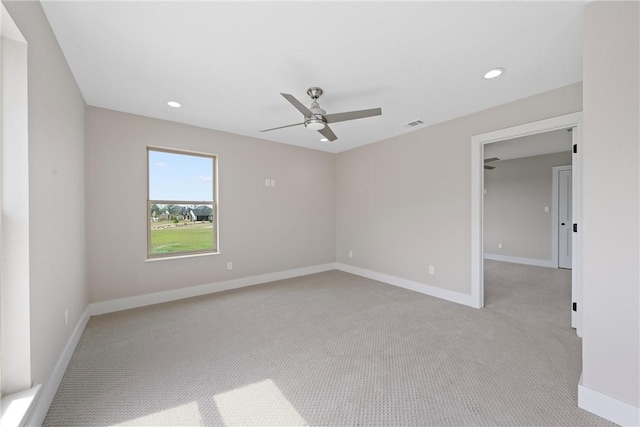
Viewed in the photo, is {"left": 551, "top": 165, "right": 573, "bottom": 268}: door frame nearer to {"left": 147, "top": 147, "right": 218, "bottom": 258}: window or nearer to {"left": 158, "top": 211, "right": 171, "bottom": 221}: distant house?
{"left": 147, "top": 147, "right": 218, "bottom": 258}: window

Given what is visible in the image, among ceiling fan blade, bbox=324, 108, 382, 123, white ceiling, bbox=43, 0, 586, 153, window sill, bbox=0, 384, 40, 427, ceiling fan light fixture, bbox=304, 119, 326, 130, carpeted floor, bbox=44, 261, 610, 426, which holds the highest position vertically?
white ceiling, bbox=43, 0, 586, 153

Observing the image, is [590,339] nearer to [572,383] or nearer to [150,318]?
[572,383]

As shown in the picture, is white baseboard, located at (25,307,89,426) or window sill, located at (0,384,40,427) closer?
window sill, located at (0,384,40,427)

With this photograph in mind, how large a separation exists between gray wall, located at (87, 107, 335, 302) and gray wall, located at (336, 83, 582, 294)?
0.72 metres

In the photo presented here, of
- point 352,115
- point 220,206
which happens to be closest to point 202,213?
point 220,206

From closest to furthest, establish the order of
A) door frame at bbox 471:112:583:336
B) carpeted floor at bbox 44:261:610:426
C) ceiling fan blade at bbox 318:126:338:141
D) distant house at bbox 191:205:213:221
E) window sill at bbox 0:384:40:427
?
1. window sill at bbox 0:384:40:427
2. carpeted floor at bbox 44:261:610:426
3. door frame at bbox 471:112:583:336
4. ceiling fan blade at bbox 318:126:338:141
5. distant house at bbox 191:205:213:221

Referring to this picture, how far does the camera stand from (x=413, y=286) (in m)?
4.28

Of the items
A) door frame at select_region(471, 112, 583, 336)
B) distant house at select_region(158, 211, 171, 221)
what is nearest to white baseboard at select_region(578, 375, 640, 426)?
door frame at select_region(471, 112, 583, 336)

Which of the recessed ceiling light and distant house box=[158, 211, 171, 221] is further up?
the recessed ceiling light

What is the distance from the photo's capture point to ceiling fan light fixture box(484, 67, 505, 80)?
96.0 inches

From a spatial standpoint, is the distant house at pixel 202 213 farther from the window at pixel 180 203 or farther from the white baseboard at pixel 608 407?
the white baseboard at pixel 608 407

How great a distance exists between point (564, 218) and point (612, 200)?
5578 mm

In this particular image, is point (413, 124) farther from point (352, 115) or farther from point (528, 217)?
point (528, 217)

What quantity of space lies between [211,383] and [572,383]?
105 inches
